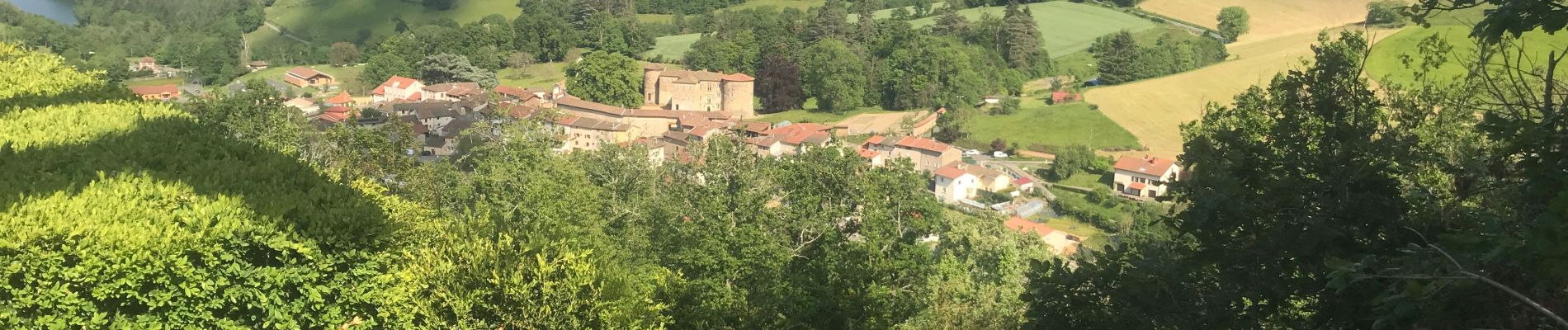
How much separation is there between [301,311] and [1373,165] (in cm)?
737

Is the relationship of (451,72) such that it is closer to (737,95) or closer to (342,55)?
(342,55)

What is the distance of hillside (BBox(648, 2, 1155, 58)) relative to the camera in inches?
3061

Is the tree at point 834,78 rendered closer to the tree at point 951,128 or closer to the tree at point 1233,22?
the tree at point 951,128

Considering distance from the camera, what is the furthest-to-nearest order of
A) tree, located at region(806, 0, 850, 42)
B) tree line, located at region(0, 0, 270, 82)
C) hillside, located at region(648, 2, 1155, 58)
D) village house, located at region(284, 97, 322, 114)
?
hillside, located at region(648, 2, 1155, 58)
tree line, located at region(0, 0, 270, 82)
tree, located at region(806, 0, 850, 42)
village house, located at region(284, 97, 322, 114)

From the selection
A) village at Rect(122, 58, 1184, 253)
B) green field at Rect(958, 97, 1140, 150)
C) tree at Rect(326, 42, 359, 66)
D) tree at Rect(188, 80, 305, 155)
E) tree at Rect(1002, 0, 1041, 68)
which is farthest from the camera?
tree at Rect(326, 42, 359, 66)

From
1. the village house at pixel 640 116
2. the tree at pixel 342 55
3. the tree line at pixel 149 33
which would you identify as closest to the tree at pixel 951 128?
the village house at pixel 640 116

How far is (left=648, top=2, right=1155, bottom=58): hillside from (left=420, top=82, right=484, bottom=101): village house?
17706 millimetres

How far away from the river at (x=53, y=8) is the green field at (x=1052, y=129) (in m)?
92.0

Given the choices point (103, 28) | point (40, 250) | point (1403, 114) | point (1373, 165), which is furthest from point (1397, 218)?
point (103, 28)

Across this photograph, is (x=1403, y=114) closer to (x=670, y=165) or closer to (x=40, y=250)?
(x=40, y=250)

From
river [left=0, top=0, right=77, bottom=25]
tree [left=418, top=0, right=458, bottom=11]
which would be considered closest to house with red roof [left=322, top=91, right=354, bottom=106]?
tree [left=418, top=0, right=458, bottom=11]

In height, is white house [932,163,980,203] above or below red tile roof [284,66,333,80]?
above

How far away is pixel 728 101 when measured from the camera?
6341cm

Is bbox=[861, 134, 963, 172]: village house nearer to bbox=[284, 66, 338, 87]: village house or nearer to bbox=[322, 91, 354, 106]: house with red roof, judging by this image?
bbox=[322, 91, 354, 106]: house with red roof
